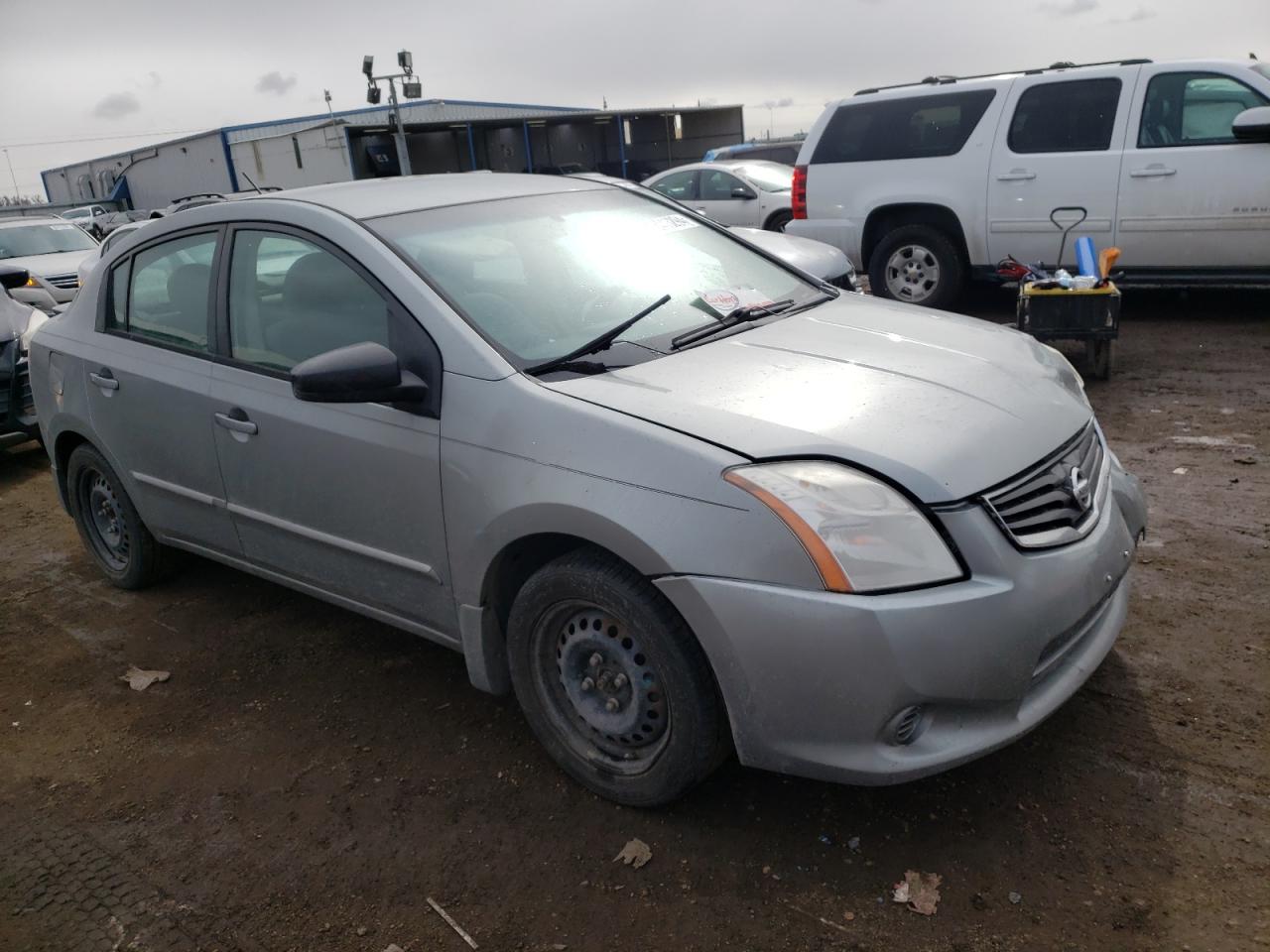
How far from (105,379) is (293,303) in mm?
1225

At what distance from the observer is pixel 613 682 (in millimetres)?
2811

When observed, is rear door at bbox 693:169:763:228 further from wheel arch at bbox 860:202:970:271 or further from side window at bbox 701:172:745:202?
wheel arch at bbox 860:202:970:271

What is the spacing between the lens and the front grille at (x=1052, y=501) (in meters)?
2.50

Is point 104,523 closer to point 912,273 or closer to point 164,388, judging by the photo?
point 164,388

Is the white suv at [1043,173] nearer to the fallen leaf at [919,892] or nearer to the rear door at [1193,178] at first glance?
the rear door at [1193,178]

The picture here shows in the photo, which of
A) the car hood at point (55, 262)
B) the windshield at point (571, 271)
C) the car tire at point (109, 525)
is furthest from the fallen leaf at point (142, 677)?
the car hood at point (55, 262)

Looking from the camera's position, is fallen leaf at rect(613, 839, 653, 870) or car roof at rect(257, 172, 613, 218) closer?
fallen leaf at rect(613, 839, 653, 870)

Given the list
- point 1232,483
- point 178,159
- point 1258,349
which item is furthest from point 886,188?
point 178,159

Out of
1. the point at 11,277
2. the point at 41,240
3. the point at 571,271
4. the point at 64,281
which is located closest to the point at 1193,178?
the point at 571,271

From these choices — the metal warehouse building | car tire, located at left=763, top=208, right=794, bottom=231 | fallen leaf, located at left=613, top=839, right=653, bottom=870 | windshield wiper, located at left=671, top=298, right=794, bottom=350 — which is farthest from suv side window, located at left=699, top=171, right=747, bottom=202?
the metal warehouse building

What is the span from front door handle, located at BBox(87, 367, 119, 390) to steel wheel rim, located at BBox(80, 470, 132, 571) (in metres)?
0.54

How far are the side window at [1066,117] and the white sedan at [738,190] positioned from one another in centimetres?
474

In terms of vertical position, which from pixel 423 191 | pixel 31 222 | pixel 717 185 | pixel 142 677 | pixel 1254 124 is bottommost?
pixel 142 677

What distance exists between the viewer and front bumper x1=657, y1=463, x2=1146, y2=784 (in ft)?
7.59
